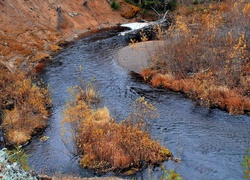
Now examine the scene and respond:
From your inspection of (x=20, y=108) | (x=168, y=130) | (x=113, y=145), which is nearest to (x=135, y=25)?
(x=20, y=108)

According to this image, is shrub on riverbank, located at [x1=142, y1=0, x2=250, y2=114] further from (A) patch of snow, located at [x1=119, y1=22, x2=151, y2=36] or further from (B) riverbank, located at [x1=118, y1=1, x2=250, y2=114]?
(A) patch of snow, located at [x1=119, y1=22, x2=151, y2=36]

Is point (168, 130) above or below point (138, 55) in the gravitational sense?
below

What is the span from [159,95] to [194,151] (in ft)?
21.0

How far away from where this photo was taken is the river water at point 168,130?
1146 centimetres

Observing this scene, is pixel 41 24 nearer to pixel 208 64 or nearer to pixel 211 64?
pixel 208 64

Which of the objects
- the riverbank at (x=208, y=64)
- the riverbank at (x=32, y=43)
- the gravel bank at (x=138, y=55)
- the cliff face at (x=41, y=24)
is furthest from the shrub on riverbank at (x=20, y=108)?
the gravel bank at (x=138, y=55)

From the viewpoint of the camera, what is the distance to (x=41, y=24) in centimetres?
3195

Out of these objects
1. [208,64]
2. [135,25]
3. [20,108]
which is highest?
[135,25]

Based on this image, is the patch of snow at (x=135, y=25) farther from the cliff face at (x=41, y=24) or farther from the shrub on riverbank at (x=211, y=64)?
the shrub on riverbank at (x=211, y=64)

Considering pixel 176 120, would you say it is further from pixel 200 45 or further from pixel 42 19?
pixel 42 19

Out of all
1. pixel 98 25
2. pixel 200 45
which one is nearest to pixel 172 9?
pixel 98 25

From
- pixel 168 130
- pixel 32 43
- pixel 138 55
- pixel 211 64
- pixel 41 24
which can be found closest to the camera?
pixel 168 130

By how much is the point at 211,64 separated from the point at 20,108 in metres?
11.9

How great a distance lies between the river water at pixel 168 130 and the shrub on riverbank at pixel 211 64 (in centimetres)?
82
